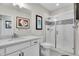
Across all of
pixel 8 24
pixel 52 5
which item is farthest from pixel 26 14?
pixel 52 5

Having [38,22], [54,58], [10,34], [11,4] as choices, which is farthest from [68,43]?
[11,4]

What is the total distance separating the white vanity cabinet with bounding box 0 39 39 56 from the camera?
0.99 metres

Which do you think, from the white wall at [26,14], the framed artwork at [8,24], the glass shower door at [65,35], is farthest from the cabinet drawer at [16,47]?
the glass shower door at [65,35]

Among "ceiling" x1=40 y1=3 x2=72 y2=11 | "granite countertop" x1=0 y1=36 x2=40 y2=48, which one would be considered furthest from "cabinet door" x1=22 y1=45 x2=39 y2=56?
"ceiling" x1=40 y1=3 x2=72 y2=11

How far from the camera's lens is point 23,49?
1142 mm

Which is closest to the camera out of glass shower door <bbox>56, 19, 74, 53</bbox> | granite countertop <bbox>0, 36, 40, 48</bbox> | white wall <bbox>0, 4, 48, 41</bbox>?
granite countertop <bbox>0, 36, 40, 48</bbox>

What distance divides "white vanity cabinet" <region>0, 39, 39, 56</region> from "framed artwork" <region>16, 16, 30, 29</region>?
0.74 feet

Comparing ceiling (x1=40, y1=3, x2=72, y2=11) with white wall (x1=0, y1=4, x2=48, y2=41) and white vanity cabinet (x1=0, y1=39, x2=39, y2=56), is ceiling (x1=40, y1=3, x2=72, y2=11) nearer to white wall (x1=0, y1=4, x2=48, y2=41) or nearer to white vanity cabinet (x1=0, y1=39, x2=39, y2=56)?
white wall (x1=0, y1=4, x2=48, y2=41)

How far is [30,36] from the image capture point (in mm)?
1193

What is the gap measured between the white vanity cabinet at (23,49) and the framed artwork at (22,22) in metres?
0.22

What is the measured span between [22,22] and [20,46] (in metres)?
0.33

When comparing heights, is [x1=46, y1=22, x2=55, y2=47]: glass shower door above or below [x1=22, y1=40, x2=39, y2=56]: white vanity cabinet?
above

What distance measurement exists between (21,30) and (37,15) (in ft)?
1.02

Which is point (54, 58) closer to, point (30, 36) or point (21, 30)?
point (30, 36)
